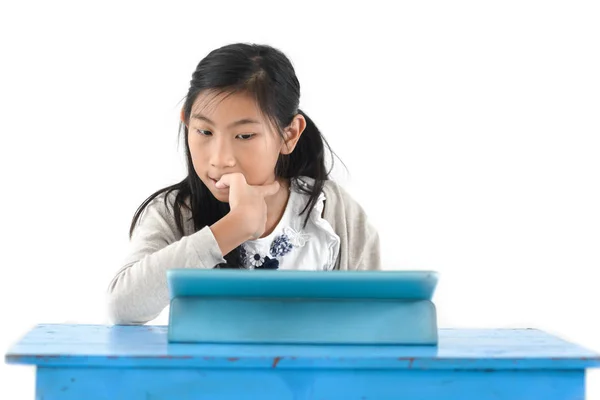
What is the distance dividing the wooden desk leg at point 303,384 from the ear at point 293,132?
2.66 ft

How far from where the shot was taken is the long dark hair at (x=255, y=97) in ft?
5.39

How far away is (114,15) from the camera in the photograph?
251cm

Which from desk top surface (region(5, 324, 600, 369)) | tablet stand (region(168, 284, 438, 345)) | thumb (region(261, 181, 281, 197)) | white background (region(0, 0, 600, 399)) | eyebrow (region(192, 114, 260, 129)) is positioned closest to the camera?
desk top surface (region(5, 324, 600, 369))

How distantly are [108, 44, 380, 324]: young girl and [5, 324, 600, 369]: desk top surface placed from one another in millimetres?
355

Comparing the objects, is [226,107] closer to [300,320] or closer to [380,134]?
[300,320]

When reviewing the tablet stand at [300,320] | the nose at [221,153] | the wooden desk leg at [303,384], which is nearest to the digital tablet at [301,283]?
the tablet stand at [300,320]

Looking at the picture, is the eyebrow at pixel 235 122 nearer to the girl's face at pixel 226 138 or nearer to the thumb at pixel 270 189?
the girl's face at pixel 226 138

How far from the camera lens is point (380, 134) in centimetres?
250

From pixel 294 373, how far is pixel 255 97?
751mm

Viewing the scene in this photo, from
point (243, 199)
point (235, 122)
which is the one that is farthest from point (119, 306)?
point (235, 122)

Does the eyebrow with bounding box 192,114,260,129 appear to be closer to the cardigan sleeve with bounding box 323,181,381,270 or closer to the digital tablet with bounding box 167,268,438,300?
the cardigan sleeve with bounding box 323,181,381,270

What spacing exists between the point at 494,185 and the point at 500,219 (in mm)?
93

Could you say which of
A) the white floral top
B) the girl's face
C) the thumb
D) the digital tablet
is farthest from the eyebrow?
the digital tablet

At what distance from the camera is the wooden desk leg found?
0.96 m
